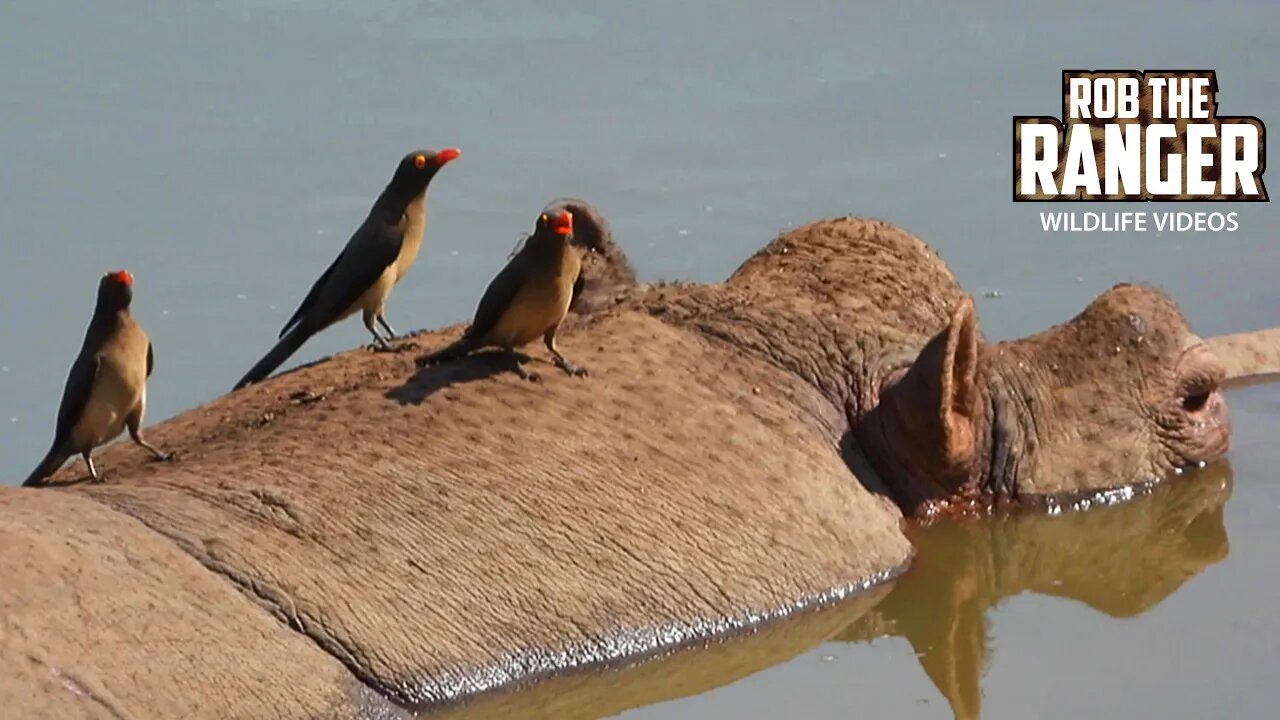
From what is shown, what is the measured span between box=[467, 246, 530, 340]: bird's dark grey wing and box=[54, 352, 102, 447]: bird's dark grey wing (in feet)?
4.42

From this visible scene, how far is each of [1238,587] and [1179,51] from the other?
682 cm

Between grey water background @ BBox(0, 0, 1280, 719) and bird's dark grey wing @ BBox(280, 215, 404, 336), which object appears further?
grey water background @ BBox(0, 0, 1280, 719)

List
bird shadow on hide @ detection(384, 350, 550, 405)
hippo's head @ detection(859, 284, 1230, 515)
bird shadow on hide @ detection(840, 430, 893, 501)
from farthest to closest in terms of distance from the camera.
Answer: hippo's head @ detection(859, 284, 1230, 515) < bird shadow on hide @ detection(840, 430, 893, 501) < bird shadow on hide @ detection(384, 350, 550, 405)

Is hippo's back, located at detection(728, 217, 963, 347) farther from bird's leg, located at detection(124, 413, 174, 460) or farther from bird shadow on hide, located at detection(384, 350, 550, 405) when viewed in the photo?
bird's leg, located at detection(124, 413, 174, 460)

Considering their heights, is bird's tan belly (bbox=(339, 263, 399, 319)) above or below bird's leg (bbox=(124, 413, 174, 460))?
above

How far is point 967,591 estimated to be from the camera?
370 inches

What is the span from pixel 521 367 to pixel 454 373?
0.23 metres

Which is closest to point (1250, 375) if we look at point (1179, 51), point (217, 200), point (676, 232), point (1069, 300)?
point (1069, 300)

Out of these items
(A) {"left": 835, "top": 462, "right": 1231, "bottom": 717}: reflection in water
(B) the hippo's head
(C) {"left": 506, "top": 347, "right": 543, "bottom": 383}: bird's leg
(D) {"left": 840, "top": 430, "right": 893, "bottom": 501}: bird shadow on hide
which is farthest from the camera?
(B) the hippo's head

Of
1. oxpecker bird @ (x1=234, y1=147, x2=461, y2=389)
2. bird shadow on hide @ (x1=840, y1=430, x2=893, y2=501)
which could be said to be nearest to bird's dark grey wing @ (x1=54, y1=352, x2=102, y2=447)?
oxpecker bird @ (x1=234, y1=147, x2=461, y2=389)

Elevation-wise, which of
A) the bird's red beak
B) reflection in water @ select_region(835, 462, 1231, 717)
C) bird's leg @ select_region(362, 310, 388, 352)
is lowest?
reflection in water @ select_region(835, 462, 1231, 717)

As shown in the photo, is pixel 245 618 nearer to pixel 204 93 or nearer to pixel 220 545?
pixel 220 545

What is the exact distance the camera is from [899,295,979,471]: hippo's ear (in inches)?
360

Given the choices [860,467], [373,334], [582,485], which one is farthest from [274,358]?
[860,467]
